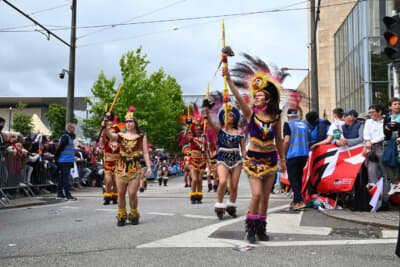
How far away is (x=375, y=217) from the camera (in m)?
6.86

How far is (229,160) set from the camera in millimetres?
7418

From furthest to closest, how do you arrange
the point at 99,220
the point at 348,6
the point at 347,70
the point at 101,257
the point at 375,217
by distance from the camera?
the point at 348,6 < the point at 347,70 < the point at 99,220 < the point at 375,217 < the point at 101,257

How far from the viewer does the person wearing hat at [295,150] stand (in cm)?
836

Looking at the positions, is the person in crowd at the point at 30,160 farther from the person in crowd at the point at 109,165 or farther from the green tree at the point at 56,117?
the green tree at the point at 56,117

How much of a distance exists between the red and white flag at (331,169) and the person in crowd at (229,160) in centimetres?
203

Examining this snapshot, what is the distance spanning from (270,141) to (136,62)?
31805mm

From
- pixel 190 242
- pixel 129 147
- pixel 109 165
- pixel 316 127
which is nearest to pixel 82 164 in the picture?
pixel 109 165

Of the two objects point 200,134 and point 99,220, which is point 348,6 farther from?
point 99,220

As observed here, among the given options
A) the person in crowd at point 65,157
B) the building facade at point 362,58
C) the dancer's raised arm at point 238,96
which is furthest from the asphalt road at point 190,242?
the building facade at point 362,58

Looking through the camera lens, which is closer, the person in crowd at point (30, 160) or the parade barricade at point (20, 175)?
the parade barricade at point (20, 175)

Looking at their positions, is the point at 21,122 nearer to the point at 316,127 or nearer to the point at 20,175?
the point at 20,175

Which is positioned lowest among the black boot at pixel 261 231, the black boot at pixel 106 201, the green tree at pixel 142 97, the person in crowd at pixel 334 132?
the black boot at pixel 106 201

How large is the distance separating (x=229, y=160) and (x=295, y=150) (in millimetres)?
1728

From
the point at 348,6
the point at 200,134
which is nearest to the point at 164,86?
the point at 348,6
